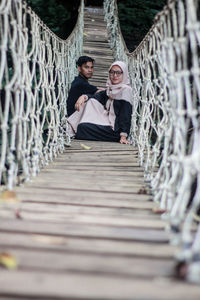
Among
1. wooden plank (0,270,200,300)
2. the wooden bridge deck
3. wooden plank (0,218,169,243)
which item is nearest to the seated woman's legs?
the wooden bridge deck

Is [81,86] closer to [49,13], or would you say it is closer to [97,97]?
[97,97]

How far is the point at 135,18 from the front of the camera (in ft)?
29.0

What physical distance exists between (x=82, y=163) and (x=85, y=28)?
687 cm

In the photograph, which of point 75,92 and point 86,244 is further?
point 75,92

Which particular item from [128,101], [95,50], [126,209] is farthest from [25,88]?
[95,50]

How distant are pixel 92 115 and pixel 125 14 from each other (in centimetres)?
633

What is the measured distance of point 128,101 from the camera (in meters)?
3.57

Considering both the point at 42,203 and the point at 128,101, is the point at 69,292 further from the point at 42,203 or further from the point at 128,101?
the point at 128,101

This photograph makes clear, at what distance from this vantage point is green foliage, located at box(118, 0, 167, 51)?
26.5 feet

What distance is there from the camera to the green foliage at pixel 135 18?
26.5ft

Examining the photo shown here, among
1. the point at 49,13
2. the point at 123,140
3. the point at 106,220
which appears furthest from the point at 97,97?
the point at 49,13

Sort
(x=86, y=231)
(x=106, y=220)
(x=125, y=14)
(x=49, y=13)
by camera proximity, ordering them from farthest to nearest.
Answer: (x=125, y=14) → (x=49, y=13) → (x=106, y=220) → (x=86, y=231)

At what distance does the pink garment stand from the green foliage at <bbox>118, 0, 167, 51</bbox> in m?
4.63

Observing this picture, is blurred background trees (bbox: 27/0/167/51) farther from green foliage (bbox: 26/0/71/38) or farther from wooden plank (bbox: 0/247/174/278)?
wooden plank (bbox: 0/247/174/278)
